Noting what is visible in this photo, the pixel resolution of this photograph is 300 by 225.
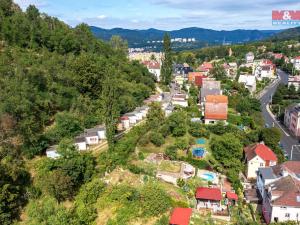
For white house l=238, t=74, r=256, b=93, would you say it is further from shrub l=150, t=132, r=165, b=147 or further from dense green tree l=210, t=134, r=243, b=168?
shrub l=150, t=132, r=165, b=147

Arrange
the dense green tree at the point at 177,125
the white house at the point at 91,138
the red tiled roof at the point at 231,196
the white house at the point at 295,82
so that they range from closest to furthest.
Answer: the red tiled roof at the point at 231,196, the white house at the point at 91,138, the dense green tree at the point at 177,125, the white house at the point at 295,82

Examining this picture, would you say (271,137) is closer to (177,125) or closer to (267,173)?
A: (267,173)

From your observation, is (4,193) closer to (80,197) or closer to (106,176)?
(80,197)

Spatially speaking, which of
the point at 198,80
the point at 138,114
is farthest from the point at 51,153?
the point at 198,80

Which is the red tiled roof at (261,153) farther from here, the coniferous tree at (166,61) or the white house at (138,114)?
the coniferous tree at (166,61)

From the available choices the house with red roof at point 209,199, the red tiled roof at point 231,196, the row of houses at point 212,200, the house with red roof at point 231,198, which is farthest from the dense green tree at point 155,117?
the house with red roof at point 231,198

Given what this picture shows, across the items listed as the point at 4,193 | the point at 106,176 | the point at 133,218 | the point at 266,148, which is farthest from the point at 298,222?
the point at 4,193

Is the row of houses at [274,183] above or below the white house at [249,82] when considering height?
below

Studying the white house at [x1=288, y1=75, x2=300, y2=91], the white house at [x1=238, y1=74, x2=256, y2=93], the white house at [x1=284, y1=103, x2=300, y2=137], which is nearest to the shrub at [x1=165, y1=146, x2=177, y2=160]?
the white house at [x1=284, y1=103, x2=300, y2=137]
